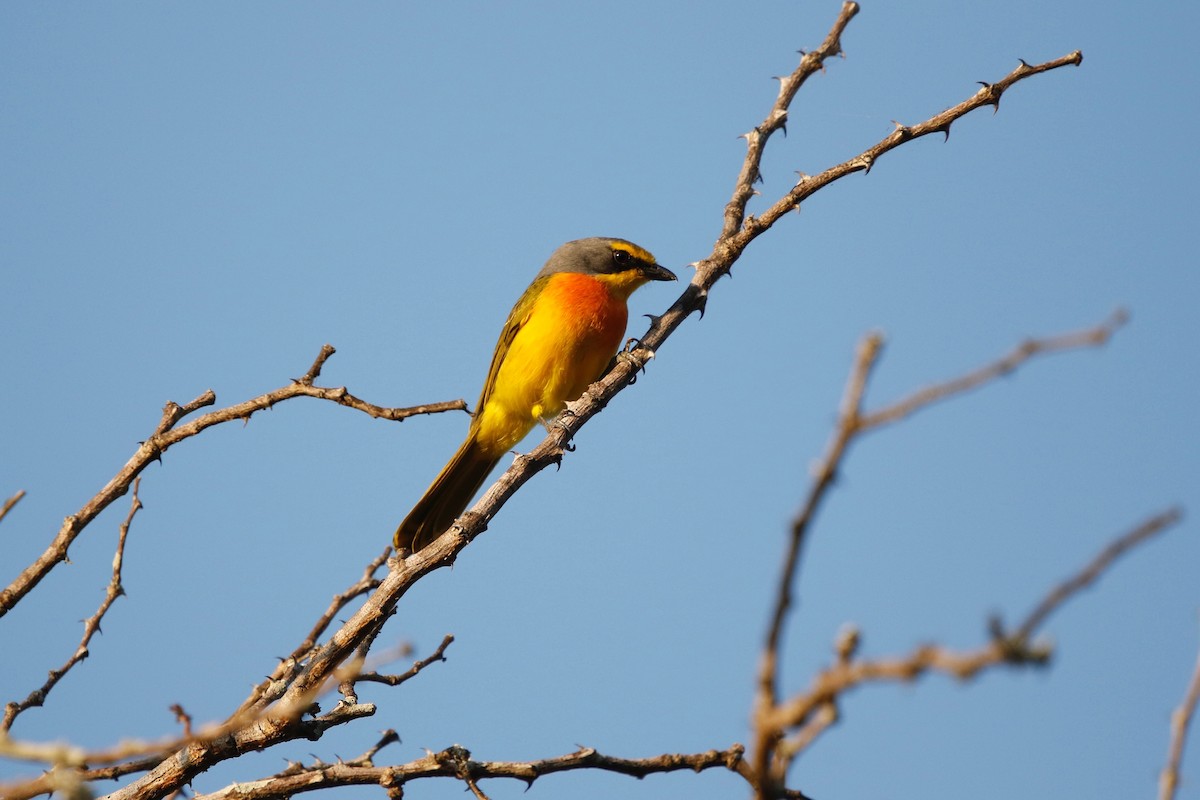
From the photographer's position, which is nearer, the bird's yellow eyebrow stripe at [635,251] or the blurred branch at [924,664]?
the blurred branch at [924,664]

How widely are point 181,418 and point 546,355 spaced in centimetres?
375

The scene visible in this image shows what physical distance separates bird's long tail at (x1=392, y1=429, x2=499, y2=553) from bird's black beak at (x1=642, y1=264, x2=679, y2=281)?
1.81 metres

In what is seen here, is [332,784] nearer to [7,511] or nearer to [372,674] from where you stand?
[372,674]

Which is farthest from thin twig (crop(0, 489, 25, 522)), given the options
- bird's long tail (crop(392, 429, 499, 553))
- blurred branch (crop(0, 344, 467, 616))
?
bird's long tail (crop(392, 429, 499, 553))

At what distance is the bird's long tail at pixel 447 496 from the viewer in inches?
290

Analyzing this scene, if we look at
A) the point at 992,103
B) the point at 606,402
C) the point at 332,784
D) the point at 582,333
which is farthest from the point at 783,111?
the point at 332,784

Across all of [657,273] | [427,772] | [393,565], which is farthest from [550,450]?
[657,273]

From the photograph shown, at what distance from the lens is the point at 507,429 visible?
844 centimetres

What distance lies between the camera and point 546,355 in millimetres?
8125

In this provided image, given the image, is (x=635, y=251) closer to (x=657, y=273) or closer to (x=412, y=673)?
(x=657, y=273)

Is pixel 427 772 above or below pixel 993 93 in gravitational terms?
below

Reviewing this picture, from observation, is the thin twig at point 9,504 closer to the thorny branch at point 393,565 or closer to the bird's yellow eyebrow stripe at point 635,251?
the thorny branch at point 393,565

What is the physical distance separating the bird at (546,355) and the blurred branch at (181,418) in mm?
3034

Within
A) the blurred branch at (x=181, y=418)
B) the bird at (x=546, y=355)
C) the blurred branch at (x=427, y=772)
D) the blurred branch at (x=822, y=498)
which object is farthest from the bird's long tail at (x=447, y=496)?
the blurred branch at (x=822, y=498)
